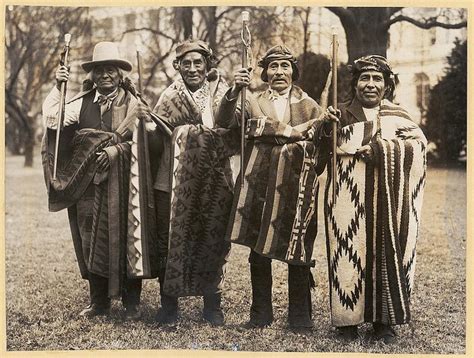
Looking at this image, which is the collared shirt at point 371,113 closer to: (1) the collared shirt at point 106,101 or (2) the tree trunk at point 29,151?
(1) the collared shirt at point 106,101

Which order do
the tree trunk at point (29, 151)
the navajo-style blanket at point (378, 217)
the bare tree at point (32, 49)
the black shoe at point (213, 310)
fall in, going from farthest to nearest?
the tree trunk at point (29, 151) < the bare tree at point (32, 49) < the black shoe at point (213, 310) < the navajo-style blanket at point (378, 217)

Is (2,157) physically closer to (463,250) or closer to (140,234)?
(140,234)

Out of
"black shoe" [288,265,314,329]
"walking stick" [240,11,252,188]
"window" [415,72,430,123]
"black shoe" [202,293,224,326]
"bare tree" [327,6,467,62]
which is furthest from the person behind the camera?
"window" [415,72,430,123]

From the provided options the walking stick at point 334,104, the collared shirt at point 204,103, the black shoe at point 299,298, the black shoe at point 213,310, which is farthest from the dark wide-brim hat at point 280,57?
the black shoe at point 213,310

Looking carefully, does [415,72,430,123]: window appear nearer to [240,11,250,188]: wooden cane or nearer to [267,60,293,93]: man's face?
[267,60,293,93]: man's face

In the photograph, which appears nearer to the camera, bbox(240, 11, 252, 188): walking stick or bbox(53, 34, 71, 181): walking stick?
bbox(240, 11, 252, 188): walking stick

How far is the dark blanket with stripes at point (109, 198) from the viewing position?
4672 millimetres

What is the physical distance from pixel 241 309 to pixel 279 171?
1107 mm

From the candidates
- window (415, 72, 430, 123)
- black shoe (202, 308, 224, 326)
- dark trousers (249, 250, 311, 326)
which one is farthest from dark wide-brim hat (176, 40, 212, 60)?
window (415, 72, 430, 123)

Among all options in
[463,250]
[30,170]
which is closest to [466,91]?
[463,250]

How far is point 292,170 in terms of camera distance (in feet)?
14.6

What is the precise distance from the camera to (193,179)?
4.62 metres

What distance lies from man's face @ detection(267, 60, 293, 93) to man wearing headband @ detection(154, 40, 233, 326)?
14.0 inches

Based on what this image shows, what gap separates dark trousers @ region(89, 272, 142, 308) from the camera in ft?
16.0
